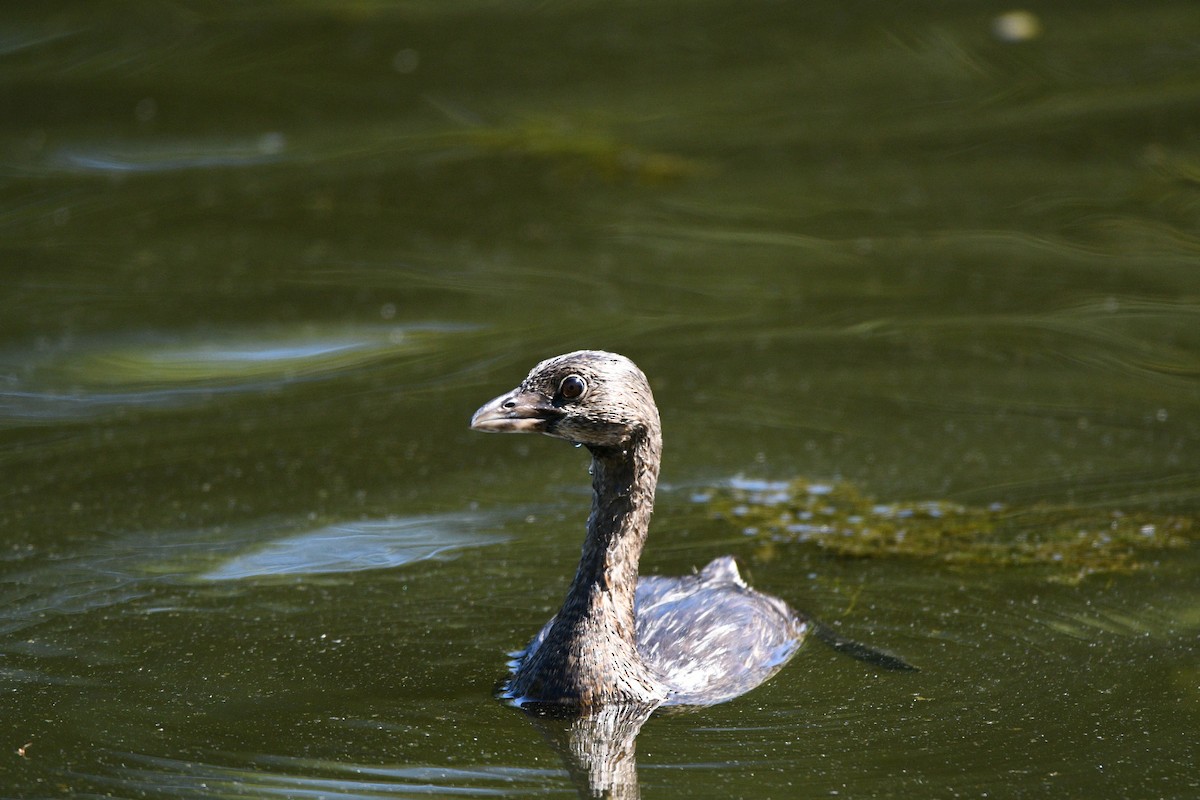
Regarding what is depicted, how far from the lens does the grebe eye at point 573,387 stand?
531 centimetres

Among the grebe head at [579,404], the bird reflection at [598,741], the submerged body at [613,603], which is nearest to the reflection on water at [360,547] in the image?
the submerged body at [613,603]

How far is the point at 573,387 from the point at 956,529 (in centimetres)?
240

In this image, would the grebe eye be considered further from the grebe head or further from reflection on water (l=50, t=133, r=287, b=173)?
reflection on water (l=50, t=133, r=287, b=173)

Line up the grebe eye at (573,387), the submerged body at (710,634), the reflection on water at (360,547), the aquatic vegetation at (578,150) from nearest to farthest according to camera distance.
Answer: the grebe eye at (573,387) < the submerged body at (710,634) < the reflection on water at (360,547) < the aquatic vegetation at (578,150)

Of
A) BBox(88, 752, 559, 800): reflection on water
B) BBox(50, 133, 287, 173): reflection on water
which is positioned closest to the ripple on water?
BBox(50, 133, 287, 173): reflection on water

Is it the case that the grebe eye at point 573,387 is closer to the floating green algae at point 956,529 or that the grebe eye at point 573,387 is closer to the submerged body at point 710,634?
the submerged body at point 710,634

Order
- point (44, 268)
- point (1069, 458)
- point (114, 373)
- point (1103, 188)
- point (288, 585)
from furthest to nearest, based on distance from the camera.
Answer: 1. point (1103, 188)
2. point (44, 268)
3. point (114, 373)
4. point (1069, 458)
5. point (288, 585)

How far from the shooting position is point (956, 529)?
7.00 meters

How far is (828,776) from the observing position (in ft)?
15.6

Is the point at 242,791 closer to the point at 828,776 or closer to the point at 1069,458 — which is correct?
the point at 828,776

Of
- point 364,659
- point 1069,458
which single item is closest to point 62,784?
point 364,659

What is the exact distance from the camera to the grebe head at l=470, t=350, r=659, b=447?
17.5ft

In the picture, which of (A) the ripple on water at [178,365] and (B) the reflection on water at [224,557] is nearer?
(B) the reflection on water at [224,557]

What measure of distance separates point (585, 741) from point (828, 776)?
0.78m
